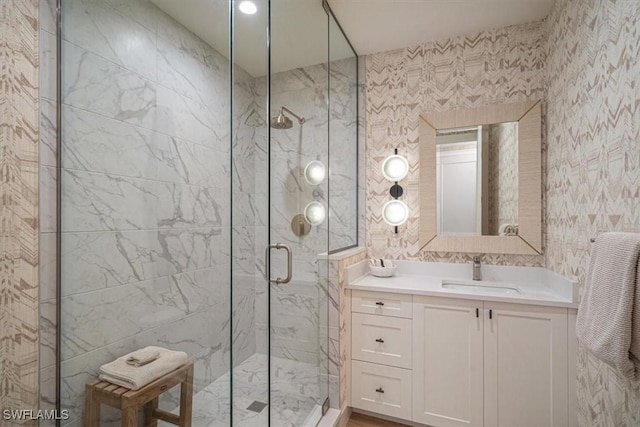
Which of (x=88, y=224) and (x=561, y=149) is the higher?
(x=561, y=149)

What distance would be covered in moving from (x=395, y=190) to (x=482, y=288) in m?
0.93

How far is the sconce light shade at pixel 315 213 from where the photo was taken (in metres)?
1.82

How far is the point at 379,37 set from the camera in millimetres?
2391

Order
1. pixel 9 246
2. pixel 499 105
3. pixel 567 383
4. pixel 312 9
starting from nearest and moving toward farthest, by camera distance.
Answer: pixel 9 246 < pixel 567 383 < pixel 312 9 < pixel 499 105

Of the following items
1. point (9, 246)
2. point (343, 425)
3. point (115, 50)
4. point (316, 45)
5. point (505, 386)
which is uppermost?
point (316, 45)

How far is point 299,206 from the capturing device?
173cm

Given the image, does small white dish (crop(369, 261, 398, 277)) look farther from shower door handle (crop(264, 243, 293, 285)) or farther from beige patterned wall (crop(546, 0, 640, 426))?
beige patterned wall (crop(546, 0, 640, 426))

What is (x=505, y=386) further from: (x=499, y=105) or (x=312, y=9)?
(x=312, y=9)

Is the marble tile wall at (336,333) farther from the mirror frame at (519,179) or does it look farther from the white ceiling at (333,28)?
the white ceiling at (333,28)

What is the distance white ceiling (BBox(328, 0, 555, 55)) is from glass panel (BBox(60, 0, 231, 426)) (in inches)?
47.2

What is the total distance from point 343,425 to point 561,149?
86.5 inches

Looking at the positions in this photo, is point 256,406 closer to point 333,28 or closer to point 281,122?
point 281,122

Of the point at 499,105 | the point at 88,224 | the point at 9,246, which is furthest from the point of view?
the point at 499,105

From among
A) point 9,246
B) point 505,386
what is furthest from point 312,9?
point 505,386
